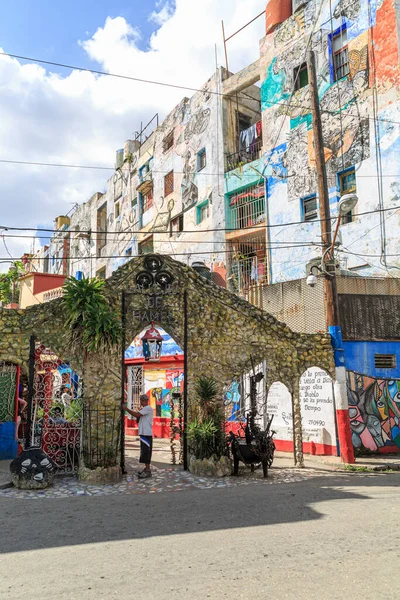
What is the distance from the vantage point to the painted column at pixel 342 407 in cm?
1357

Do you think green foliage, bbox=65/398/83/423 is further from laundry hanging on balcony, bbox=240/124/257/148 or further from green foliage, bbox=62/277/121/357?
laundry hanging on balcony, bbox=240/124/257/148

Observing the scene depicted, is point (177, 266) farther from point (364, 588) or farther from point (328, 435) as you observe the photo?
point (364, 588)

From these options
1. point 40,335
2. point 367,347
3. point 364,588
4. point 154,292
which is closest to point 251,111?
point 367,347

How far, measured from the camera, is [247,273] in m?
25.4

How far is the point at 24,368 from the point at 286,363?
266 inches

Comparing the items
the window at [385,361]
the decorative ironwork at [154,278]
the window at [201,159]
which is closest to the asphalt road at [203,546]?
the decorative ironwork at [154,278]

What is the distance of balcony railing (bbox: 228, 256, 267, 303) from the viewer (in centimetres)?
2438

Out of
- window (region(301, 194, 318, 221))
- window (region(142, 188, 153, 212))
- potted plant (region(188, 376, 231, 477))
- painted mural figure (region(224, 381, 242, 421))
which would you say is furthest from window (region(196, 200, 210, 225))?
Result: potted plant (region(188, 376, 231, 477))

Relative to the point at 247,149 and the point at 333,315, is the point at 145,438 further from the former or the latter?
the point at 247,149

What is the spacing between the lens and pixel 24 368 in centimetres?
1172

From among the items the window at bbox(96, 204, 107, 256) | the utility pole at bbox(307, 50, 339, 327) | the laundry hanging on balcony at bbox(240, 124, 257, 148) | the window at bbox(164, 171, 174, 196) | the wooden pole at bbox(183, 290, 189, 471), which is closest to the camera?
the wooden pole at bbox(183, 290, 189, 471)

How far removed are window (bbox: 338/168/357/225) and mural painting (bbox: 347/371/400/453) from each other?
278 inches

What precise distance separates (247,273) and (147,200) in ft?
37.9

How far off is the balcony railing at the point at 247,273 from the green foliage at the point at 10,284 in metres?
17.9
